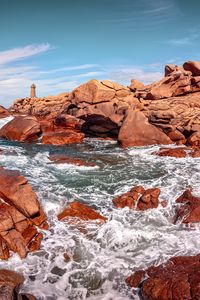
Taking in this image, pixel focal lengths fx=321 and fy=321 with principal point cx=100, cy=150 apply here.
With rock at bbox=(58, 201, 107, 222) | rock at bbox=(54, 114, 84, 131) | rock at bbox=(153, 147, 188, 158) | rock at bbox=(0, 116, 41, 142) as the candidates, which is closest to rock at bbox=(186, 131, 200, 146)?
rock at bbox=(153, 147, 188, 158)

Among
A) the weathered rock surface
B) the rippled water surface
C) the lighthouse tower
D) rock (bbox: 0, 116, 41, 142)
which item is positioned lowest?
the rippled water surface

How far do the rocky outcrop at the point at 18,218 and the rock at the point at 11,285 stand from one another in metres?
0.90

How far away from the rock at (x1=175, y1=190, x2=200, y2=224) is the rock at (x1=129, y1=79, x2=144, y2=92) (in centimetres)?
2325

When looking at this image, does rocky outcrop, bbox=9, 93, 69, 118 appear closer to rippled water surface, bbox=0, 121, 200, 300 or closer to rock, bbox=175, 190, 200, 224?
rippled water surface, bbox=0, 121, 200, 300

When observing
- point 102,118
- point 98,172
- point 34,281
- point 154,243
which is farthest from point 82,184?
point 102,118

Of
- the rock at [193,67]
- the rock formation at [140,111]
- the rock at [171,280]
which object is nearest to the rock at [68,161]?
the rock formation at [140,111]

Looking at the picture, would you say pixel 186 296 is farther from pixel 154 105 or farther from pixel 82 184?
pixel 154 105

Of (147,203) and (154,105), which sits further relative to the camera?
(154,105)

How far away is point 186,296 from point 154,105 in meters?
22.7

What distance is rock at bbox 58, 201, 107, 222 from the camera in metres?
12.0

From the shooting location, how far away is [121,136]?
25.1 m

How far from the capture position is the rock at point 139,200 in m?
12.9

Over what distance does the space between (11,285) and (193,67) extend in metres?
30.2

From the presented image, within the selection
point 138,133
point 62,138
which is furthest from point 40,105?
point 138,133
